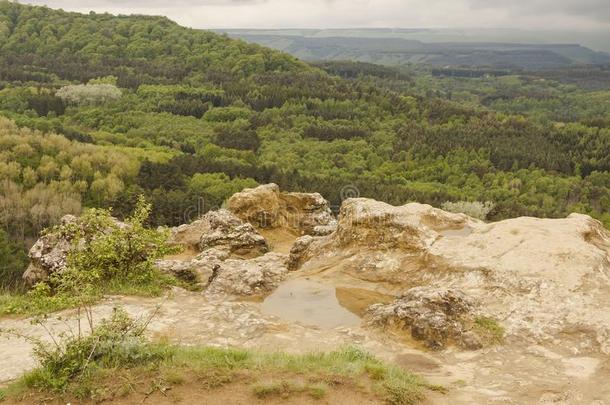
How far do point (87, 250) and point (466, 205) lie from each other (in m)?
51.5

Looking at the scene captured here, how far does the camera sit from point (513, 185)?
100375 mm

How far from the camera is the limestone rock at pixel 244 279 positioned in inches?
685

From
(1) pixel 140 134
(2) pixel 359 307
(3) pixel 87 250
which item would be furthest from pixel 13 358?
(1) pixel 140 134

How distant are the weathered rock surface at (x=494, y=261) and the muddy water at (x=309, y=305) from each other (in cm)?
131

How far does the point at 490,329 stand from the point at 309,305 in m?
5.28

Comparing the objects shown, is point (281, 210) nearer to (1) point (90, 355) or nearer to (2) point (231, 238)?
(2) point (231, 238)

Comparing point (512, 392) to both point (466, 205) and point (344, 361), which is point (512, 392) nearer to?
point (344, 361)

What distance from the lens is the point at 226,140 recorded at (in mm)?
124312

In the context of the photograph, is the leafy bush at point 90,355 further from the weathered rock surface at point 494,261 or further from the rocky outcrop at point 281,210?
the rocky outcrop at point 281,210

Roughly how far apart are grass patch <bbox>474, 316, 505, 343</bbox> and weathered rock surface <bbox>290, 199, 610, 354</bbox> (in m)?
0.27

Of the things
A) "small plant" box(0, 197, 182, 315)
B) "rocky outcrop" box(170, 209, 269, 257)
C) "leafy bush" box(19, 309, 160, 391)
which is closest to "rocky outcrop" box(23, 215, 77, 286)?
"small plant" box(0, 197, 182, 315)

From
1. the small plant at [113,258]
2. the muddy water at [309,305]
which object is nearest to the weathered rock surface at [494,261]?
the muddy water at [309,305]

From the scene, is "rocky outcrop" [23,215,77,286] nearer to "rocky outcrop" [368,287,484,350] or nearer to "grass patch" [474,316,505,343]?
"rocky outcrop" [368,287,484,350]

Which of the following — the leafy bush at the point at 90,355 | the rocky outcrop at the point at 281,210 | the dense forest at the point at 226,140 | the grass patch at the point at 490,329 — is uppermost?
the leafy bush at the point at 90,355
